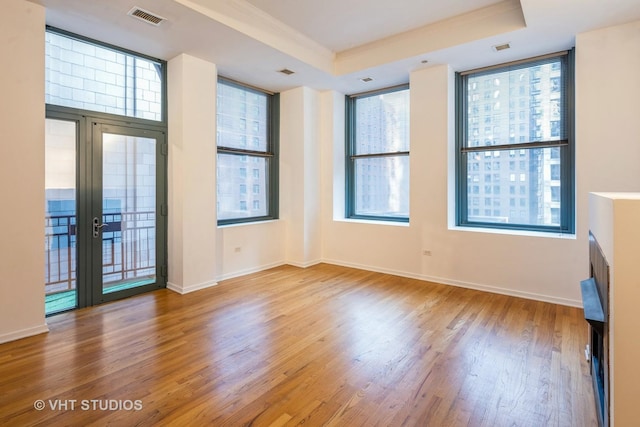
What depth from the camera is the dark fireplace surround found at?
5.17 feet

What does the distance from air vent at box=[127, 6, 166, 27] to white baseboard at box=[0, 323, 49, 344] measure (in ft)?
10.3

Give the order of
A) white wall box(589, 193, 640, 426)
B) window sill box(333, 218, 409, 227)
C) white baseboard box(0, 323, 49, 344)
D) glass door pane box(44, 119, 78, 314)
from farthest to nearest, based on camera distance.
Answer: window sill box(333, 218, 409, 227) → glass door pane box(44, 119, 78, 314) → white baseboard box(0, 323, 49, 344) → white wall box(589, 193, 640, 426)

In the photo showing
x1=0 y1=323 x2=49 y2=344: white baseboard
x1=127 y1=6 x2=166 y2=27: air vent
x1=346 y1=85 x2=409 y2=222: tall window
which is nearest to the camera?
x1=0 y1=323 x2=49 y2=344: white baseboard

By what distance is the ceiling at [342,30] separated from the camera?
11.0ft

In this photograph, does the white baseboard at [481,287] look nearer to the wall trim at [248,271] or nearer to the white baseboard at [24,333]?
the wall trim at [248,271]

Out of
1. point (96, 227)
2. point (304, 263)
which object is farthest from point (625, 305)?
point (304, 263)

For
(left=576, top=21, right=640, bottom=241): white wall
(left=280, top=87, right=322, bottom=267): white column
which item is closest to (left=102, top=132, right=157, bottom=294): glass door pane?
(left=280, top=87, right=322, bottom=267): white column

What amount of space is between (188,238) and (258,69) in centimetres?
261

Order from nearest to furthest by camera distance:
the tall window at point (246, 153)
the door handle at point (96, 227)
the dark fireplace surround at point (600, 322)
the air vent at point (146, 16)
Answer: the dark fireplace surround at point (600, 322) → the air vent at point (146, 16) → the door handle at point (96, 227) → the tall window at point (246, 153)

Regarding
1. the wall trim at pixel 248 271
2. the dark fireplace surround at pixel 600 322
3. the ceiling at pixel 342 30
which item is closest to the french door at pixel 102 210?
the wall trim at pixel 248 271

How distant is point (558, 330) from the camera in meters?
3.24

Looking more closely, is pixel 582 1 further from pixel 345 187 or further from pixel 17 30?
pixel 17 30

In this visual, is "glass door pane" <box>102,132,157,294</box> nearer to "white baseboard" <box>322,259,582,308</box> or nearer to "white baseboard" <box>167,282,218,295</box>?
"white baseboard" <box>167,282,218,295</box>

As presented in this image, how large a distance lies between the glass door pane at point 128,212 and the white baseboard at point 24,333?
863 millimetres
